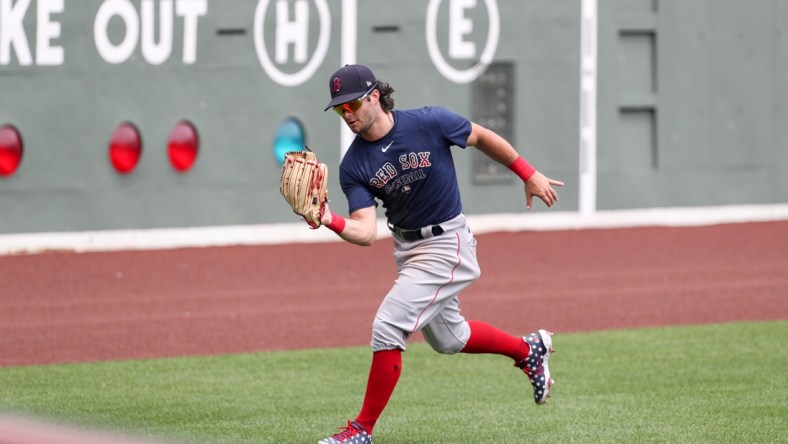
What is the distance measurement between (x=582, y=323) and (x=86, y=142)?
215 inches

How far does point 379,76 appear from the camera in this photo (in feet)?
45.9

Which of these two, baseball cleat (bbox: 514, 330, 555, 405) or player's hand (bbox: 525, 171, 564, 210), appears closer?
player's hand (bbox: 525, 171, 564, 210)

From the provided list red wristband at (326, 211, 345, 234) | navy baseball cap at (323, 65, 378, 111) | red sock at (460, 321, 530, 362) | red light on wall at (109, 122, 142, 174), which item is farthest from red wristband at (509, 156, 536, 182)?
red light on wall at (109, 122, 142, 174)

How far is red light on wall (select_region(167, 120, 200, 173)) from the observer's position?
522 inches

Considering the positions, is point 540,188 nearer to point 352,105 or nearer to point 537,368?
point 537,368

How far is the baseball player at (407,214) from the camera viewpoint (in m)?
5.98

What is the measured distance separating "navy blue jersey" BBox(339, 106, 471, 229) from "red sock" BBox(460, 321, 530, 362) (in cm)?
58

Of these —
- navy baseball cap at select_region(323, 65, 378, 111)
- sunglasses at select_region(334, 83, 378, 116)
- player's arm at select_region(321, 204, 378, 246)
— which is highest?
navy baseball cap at select_region(323, 65, 378, 111)

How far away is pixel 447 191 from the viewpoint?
628 cm

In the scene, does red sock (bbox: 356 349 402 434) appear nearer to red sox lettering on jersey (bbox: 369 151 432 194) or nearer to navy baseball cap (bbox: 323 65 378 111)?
red sox lettering on jersey (bbox: 369 151 432 194)

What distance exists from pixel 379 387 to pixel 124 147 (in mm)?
7664

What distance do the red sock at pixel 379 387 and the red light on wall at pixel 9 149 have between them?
7.53m

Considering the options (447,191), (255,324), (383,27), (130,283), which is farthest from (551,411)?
(383,27)

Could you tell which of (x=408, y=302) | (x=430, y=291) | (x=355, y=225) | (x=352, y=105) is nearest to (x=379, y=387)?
(x=408, y=302)
